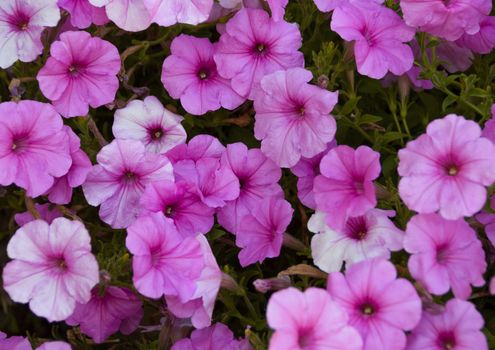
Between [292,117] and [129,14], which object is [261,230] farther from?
[129,14]

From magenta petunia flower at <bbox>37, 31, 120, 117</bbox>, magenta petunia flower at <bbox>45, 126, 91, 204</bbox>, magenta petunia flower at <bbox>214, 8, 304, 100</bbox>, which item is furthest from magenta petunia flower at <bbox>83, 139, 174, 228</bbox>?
magenta petunia flower at <bbox>214, 8, 304, 100</bbox>

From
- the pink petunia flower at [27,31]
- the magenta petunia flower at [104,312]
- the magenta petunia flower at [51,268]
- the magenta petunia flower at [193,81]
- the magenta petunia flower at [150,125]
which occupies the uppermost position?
the pink petunia flower at [27,31]

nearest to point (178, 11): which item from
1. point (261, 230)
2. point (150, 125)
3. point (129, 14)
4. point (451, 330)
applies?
point (129, 14)

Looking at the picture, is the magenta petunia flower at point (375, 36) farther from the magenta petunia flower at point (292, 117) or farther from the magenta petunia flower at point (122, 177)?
the magenta petunia flower at point (122, 177)

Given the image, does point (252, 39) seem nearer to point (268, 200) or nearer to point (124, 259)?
point (268, 200)

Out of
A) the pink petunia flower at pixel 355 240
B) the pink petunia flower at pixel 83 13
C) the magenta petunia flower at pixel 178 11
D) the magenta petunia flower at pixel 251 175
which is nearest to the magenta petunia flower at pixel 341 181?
the pink petunia flower at pixel 355 240

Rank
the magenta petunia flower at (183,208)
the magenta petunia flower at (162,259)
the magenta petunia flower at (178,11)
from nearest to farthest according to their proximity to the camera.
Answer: the magenta petunia flower at (162,259), the magenta petunia flower at (183,208), the magenta petunia flower at (178,11)

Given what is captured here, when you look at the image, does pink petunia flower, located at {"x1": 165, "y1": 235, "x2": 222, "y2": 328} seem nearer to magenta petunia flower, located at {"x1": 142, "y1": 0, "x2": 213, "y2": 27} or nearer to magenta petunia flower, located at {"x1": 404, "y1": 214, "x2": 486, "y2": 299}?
magenta petunia flower, located at {"x1": 404, "y1": 214, "x2": 486, "y2": 299}
